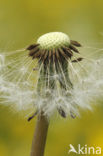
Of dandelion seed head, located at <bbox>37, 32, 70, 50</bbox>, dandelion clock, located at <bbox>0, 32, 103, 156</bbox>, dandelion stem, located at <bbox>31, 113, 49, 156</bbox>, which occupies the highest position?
dandelion seed head, located at <bbox>37, 32, 70, 50</bbox>

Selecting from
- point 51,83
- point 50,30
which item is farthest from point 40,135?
point 50,30

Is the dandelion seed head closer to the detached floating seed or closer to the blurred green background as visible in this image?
the detached floating seed

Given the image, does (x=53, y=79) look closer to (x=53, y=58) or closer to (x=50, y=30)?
(x=53, y=58)

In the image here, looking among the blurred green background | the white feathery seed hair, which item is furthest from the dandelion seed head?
the blurred green background

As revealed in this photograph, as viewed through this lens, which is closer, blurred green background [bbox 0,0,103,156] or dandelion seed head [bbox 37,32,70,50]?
dandelion seed head [bbox 37,32,70,50]

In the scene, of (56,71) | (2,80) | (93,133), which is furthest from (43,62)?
(93,133)

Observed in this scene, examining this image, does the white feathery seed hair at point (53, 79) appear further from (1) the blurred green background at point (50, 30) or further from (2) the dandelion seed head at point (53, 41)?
(1) the blurred green background at point (50, 30)

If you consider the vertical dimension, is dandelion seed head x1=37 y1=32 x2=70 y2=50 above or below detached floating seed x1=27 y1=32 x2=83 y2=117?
above

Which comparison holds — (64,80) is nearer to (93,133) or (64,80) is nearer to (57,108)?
(57,108)

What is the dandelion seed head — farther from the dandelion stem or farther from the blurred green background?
the blurred green background
